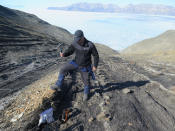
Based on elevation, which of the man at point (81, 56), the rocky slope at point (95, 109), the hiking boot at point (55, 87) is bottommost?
the rocky slope at point (95, 109)

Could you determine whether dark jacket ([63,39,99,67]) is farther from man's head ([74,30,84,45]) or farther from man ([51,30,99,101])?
man's head ([74,30,84,45])

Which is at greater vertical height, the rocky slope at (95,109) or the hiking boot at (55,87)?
the hiking boot at (55,87)

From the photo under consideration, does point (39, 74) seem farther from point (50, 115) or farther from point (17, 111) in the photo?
point (50, 115)

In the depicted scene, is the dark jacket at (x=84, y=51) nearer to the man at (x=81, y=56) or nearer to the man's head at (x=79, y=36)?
the man at (x=81, y=56)

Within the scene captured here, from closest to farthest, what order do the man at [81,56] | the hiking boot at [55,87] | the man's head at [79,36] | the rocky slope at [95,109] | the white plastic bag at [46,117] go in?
the white plastic bag at [46,117] → the rocky slope at [95,109] → the man's head at [79,36] → the man at [81,56] → the hiking boot at [55,87]

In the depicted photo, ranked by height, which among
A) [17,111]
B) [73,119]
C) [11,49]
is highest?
[73,119]

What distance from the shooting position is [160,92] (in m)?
9.71

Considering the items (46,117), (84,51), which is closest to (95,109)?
(46,117)

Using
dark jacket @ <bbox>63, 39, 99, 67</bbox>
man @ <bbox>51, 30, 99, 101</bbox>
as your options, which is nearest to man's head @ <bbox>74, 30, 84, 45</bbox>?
man @ <bbox>51, 30, 99, 101</bbox>

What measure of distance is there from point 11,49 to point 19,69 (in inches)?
192

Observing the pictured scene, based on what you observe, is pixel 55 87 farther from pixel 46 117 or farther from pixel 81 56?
pixel 46 117

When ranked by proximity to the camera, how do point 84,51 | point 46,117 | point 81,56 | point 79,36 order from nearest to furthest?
point 46,117
point 79,36
point 84,51
point 81,56

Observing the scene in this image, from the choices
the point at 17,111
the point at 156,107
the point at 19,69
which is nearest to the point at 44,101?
the point at 17,111

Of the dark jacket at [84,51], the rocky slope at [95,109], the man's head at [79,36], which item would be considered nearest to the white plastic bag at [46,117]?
the rocky slope at [95,109]
